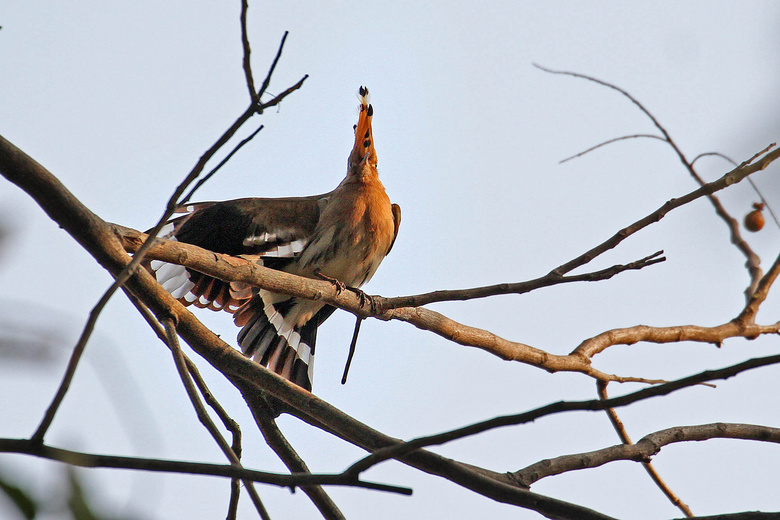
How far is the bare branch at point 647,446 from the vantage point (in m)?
2.16

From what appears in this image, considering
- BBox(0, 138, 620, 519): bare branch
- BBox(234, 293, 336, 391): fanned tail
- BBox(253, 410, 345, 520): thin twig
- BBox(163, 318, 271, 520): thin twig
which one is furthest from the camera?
BBox(234, 293, 336, 391): fanned tail

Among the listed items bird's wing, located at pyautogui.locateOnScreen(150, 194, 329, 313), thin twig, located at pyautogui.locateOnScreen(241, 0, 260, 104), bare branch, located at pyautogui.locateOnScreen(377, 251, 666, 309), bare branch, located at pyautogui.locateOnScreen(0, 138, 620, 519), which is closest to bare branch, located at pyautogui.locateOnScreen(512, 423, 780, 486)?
bare branch, located at pyautogui.locateOnScreen(0, 138, 620, 519)

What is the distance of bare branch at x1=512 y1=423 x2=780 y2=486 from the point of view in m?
2.16

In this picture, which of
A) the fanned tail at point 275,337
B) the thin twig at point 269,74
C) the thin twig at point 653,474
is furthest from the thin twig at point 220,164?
the fanned tail at point 275,337

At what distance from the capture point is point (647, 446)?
7.75 ft

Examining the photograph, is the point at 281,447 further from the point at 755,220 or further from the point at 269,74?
the point at 755,220

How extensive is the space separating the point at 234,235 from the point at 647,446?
226cm

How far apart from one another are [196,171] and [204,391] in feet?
2.60

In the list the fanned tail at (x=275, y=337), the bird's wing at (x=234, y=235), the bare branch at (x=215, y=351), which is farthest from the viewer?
the fanned tail at (x=275, y=337)

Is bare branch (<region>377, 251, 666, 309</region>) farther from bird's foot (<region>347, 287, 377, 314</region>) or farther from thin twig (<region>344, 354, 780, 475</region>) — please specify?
thin twig (<region>344, 354, 780, 475</region>)

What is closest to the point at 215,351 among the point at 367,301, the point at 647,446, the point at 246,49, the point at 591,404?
the point at 246,49

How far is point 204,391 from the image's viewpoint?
211cm

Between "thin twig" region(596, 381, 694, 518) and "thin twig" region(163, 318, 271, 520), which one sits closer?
"thin twig" region(163, 318, 271, 520)

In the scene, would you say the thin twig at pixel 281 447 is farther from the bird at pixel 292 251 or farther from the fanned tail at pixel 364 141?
the fanned tail at pixel 364 141
